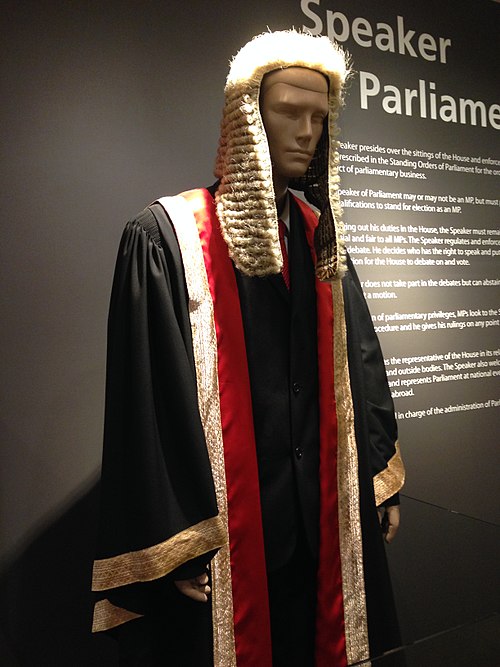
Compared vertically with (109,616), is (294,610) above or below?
below

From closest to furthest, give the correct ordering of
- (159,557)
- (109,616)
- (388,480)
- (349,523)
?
(159,557)
(109,616)
(349,523)
(388,480)

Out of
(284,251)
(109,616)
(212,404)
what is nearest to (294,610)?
(109,616)

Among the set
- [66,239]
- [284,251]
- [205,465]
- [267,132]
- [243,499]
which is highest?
[267,132]

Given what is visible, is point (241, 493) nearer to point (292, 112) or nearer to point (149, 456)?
point (149, 456)

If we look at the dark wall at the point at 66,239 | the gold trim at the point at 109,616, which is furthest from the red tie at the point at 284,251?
the gold trim at the point at 109,616

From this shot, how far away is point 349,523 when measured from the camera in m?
1.77

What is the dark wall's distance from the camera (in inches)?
81.0

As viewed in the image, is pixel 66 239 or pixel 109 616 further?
pixel 66 239

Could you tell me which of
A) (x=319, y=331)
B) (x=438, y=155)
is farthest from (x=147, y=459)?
(x=438, y=155)

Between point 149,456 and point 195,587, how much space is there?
325mm

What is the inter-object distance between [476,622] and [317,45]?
1.45 m

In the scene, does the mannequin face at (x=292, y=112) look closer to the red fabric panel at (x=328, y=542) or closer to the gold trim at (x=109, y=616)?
the red fabric panel at (x=328, y=542)

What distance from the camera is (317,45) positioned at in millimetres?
1692

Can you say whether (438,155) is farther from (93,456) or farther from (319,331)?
(93,456)
